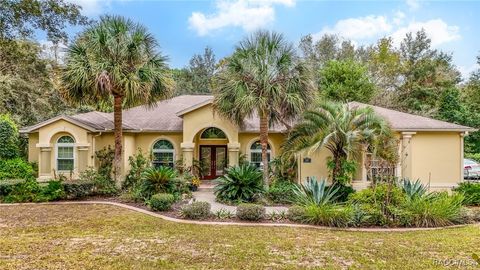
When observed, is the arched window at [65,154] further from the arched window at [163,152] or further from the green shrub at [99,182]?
the arched window at [163,152]

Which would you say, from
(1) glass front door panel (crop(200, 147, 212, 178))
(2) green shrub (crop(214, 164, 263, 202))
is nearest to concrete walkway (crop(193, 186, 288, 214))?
(2) green shrub (crop(214, 164, 263, 202))

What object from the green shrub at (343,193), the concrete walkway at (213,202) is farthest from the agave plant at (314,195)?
the green shrub at (343,193)

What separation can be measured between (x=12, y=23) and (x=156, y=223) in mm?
7514

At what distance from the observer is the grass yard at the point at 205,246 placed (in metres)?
7.16

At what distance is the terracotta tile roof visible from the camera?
55.2 feet

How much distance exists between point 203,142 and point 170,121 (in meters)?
2.58

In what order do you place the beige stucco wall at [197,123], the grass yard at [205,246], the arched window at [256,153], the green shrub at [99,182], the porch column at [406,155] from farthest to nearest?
1. the arched window at [256,153]
2. the beige stucco wall at [197,123]
3. the porch column at [406,155]
4. the green shrub at [99,182]
5. the grass yard at [205,246]

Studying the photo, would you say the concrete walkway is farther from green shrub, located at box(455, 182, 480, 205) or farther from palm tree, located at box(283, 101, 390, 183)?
green shrub, located at box(455, 182, 480, 205)

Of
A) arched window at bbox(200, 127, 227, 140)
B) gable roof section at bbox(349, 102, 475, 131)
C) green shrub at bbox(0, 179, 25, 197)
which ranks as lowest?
green shrub at bbox(0, 179, 25, 197)

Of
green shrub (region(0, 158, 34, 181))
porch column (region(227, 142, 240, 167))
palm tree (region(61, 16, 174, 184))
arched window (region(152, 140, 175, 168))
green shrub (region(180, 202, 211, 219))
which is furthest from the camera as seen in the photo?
arched window (region(152, 140, 175, 168))

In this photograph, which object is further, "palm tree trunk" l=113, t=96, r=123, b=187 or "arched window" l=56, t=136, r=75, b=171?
"arched window" l=56, t=136, r=75, b=171

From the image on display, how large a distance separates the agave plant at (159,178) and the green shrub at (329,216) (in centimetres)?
684

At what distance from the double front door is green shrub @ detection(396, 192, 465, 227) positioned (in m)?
→ 12.3

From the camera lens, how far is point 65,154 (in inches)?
720
